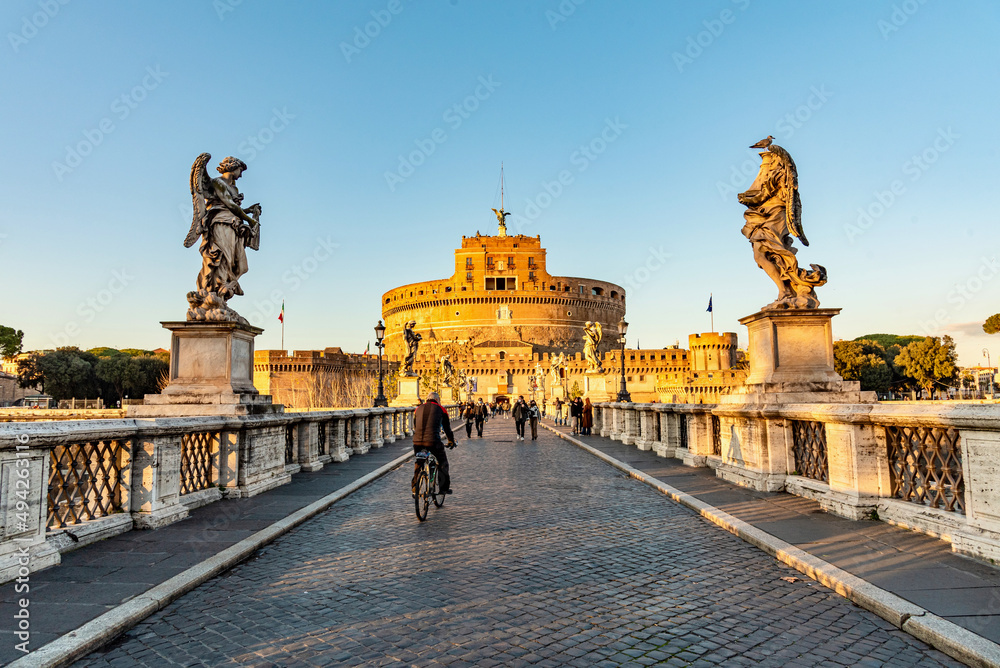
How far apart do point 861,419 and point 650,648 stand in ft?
12.2

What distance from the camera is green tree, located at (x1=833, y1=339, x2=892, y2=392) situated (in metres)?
74.8

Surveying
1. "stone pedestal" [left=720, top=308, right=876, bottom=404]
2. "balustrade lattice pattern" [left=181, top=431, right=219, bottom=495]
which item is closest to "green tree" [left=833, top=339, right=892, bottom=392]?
"stone pedestal" [left=720, top=308, right=876, bottom=404]

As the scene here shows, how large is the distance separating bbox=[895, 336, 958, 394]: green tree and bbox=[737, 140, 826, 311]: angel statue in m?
73.6

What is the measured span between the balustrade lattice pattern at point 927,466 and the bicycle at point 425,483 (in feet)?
15.1

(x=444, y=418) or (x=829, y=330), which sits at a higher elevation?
(x=829, y=330)

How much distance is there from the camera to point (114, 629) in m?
3.57

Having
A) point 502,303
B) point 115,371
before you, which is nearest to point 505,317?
point 502,303

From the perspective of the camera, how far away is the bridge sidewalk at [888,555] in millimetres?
3725

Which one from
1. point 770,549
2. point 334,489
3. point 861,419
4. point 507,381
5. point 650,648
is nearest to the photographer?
point 650,648

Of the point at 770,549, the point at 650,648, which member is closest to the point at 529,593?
the point at 650,648

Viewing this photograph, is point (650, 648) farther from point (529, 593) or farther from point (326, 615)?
point (326, 615)

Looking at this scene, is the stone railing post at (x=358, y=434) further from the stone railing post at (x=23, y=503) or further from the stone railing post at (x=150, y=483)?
the stone railing post at (x=23, y=503)

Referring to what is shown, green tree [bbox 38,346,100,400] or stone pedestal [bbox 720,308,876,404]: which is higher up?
green tree [bbox 38,346,100,400]

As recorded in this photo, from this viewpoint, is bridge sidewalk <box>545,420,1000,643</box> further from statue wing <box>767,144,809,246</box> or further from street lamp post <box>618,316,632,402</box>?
street lamp post <box>618,316,632,402</box>
